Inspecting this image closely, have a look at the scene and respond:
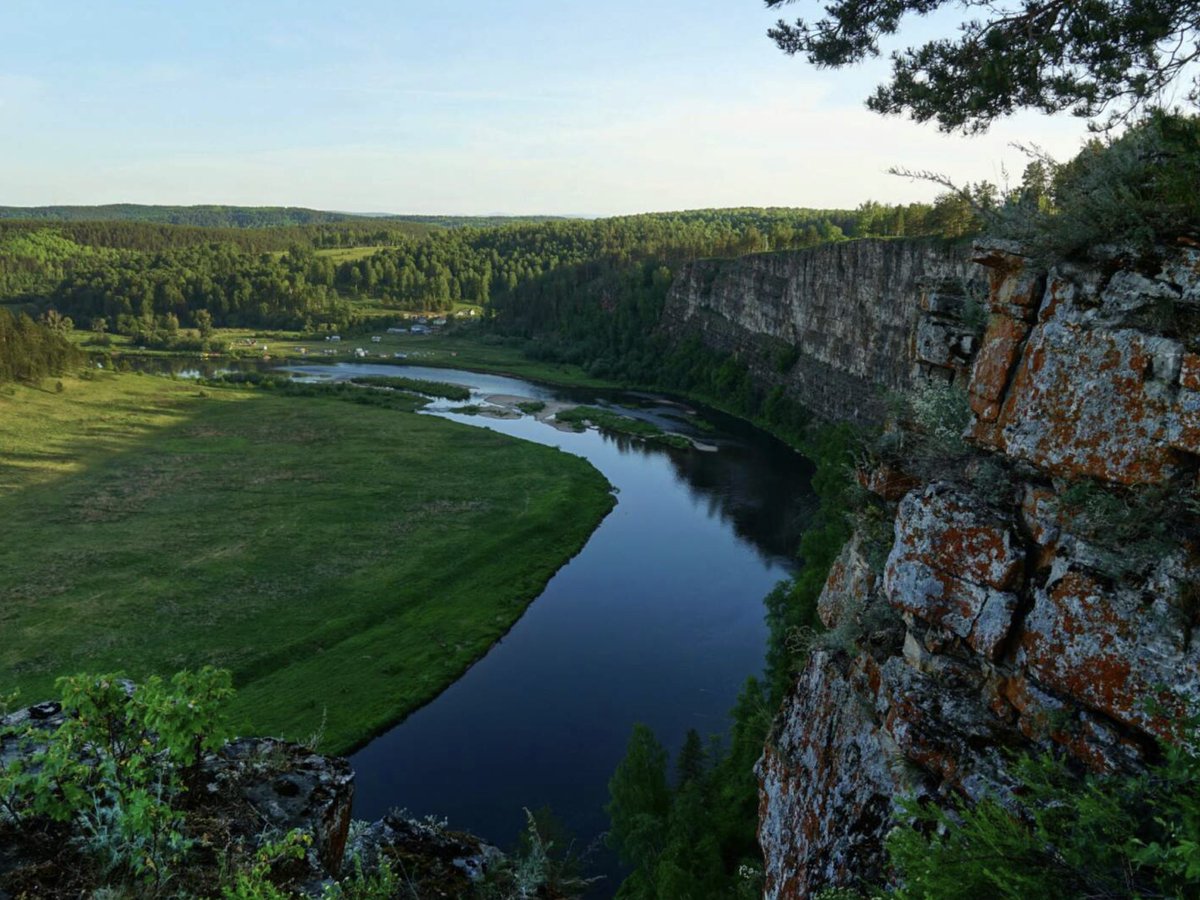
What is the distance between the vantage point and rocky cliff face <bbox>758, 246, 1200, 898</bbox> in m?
7.70

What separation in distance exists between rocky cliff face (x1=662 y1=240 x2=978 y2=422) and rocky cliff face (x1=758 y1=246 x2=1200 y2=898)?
4813cm

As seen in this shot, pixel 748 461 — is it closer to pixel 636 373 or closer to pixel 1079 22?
pixel 636 373

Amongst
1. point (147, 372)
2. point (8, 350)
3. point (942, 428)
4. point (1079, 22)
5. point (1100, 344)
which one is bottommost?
point (147, 372)

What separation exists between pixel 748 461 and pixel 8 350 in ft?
305

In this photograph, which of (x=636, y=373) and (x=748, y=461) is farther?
(x=636, y=373)

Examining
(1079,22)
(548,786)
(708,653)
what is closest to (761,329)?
(708,653)

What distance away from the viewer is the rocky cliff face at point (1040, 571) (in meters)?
7.70

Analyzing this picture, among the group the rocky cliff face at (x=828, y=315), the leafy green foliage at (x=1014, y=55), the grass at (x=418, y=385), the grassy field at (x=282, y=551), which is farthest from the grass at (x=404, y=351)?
the leafy green foliage at (x=1014, y=55)

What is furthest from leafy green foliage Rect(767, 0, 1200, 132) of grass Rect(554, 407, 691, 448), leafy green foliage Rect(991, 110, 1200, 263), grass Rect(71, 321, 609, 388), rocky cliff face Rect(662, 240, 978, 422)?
grass Rect(71, 321, 609, 388)

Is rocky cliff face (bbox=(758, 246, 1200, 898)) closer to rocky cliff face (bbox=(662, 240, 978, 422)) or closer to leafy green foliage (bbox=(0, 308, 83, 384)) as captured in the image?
rocky cliff face (bbox=(662, 240, 978, 422))

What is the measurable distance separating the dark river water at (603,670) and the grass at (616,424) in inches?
647

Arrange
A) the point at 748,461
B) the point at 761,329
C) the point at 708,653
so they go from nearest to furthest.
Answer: the point at 708,653, the point at 748,461, the point at 761,329

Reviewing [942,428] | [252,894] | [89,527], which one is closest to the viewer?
[252,894]

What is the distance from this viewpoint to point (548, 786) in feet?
93.4
